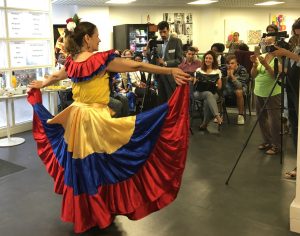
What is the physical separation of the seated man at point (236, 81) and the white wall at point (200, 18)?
4.00m

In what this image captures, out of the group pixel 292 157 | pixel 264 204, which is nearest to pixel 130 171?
pixel 264 204

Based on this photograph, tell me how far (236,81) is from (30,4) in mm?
3595

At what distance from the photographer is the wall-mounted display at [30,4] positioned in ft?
18.4

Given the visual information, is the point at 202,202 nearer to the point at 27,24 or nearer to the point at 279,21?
the point at 27,24

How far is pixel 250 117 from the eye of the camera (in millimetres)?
6359

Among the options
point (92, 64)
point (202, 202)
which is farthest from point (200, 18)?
point (92, 64)

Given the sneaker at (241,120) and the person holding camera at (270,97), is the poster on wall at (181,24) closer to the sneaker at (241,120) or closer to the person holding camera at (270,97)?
the sneaker at (241,120)

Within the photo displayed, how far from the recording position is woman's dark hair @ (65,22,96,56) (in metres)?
2.46

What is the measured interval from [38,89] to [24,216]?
1.00 meters

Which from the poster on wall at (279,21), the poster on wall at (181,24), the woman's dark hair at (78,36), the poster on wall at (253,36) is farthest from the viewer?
the poster on wall at (279,21)

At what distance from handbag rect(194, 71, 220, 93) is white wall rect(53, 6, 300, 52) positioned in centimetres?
422

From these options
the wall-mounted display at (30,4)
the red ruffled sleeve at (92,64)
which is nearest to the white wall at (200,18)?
the wall-mounted display at (30,4)

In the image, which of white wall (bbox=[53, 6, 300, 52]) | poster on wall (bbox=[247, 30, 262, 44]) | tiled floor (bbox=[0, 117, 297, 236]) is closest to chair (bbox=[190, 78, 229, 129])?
tiled floor (bbox=[0, 117, 297, 236])

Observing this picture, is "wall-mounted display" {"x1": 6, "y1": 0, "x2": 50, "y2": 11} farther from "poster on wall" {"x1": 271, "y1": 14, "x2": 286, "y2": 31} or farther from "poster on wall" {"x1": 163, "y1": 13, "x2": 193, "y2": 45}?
"poster on wall" {"x1": 271, "y1": 14, "x2": 286, "y2": 31}
